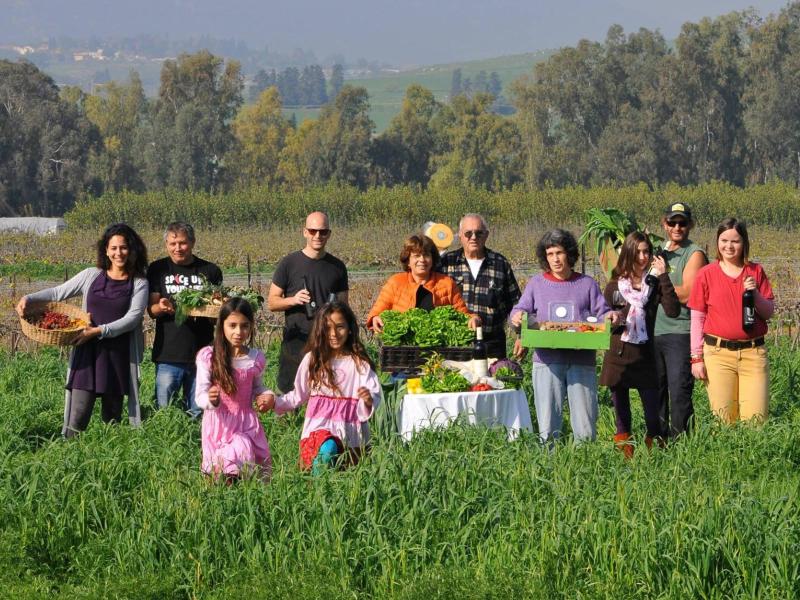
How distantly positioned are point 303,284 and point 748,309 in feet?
9.91

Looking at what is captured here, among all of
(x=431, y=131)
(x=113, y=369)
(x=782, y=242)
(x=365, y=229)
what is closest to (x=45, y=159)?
(x=431, y=131)

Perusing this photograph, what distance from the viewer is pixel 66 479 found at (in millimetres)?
6992

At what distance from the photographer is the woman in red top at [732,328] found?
28.0 feet

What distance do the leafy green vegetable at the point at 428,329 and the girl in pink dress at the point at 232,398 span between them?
4.87 feet

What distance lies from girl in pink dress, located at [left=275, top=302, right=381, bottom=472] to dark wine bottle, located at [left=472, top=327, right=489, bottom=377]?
3.81 feet

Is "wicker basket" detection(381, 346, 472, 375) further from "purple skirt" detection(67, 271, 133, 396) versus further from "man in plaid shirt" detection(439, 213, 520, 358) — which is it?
"purple skirt" detection(67, 271, 133, 396)

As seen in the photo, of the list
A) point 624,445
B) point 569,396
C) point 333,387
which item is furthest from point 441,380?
point 624,445

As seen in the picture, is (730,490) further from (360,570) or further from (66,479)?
(66,479)

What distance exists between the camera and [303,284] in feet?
30.8

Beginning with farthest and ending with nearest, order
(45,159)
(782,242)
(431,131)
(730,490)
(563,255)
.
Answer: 1. (431,131)
2. (45,159)
3. (782,242)
4. (563,255)
5. (730,490)

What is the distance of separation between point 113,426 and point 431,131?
84.9 meters

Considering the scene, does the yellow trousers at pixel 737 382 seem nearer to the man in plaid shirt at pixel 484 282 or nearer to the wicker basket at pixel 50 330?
the man in plaid shirt at pixel 484 282

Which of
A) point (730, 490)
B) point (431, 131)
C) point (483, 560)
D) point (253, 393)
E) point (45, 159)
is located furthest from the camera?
point (431, 131)

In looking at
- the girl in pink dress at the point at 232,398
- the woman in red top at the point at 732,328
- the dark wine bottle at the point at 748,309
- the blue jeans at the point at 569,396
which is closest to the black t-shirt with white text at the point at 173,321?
the girl in pink dress at the point at 232,398
